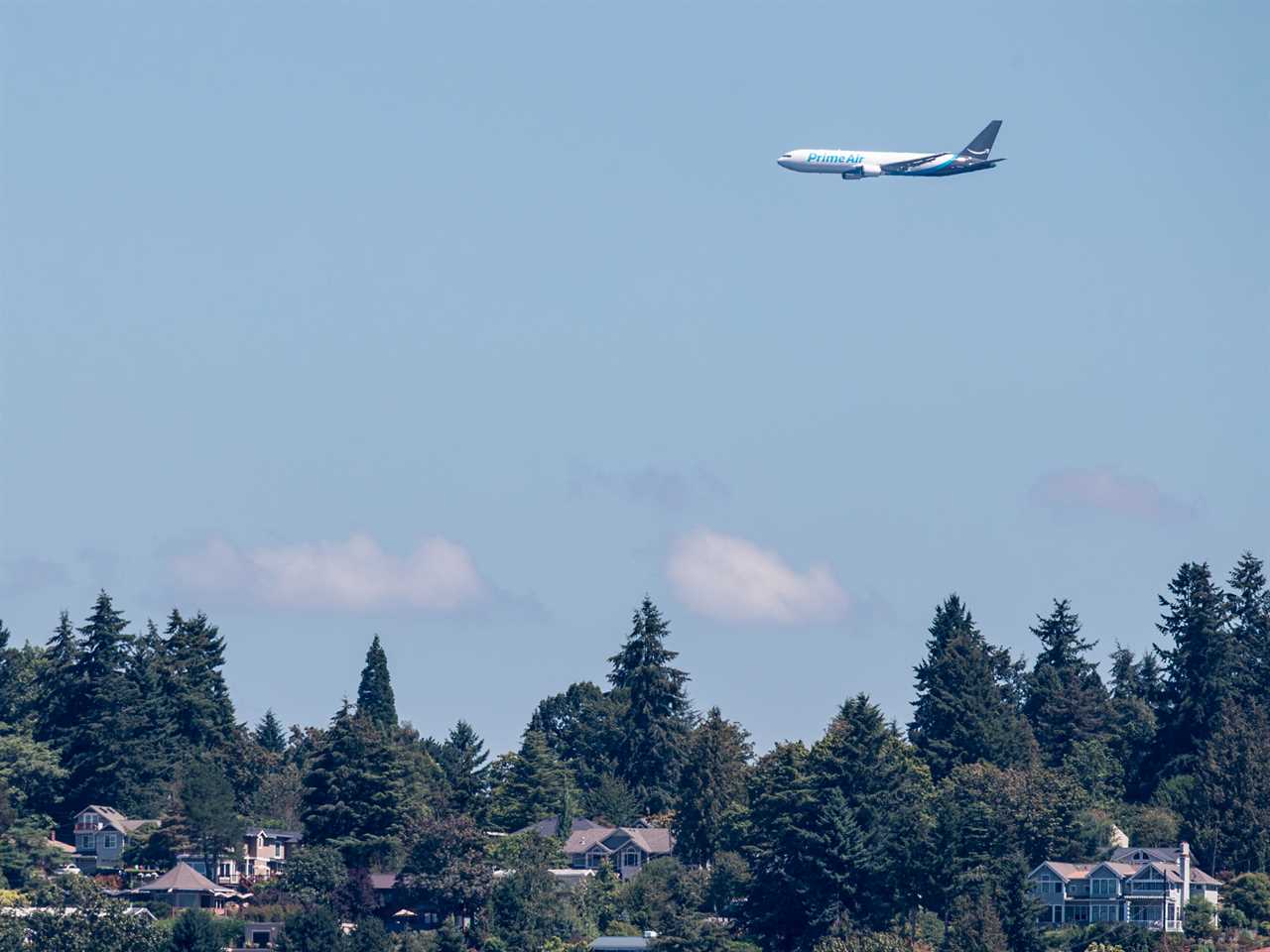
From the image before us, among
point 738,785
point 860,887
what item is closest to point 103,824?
point 738,785

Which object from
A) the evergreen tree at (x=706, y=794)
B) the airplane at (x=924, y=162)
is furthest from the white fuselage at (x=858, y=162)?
the evergreen tree at (x=706, y=794)

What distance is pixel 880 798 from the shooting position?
487 ft

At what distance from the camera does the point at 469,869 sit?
146 metres

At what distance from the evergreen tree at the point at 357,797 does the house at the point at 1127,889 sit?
39.6m

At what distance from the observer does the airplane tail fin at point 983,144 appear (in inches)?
6481

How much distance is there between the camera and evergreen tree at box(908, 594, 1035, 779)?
172m

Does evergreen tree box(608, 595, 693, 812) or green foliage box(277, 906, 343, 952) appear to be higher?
evergreen tree box(608, 595, 693, 812)

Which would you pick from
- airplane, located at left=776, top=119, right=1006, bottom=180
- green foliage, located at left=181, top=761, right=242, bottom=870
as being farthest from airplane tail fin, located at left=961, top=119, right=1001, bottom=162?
green foliage, located at left=181, top=761, right=242, bottom=870

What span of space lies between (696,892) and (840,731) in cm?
1420

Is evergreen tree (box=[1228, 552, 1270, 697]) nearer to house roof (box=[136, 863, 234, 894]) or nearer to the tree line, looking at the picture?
the tree line

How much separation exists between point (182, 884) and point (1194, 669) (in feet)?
242

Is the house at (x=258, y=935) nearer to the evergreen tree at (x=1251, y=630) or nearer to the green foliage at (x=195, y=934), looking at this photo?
the green foliage at (x=195, y=934)

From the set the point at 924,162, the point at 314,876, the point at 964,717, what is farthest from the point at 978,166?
the point at 314,876

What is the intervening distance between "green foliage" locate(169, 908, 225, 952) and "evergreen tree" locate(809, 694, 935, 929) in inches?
1427
